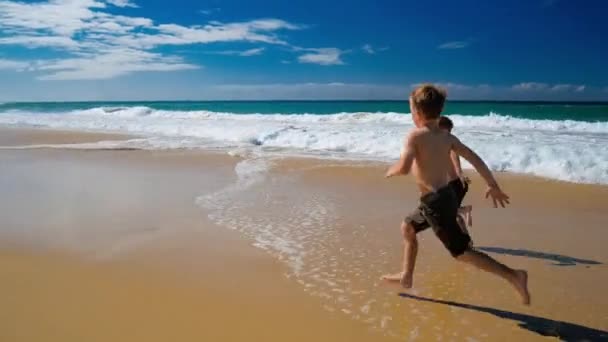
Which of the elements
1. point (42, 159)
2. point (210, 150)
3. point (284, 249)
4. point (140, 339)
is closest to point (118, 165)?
point (42, 159)

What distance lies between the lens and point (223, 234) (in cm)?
500

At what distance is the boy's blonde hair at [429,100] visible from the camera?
9.89ft

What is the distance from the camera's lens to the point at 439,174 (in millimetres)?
3045

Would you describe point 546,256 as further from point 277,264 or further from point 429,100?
point 277,264

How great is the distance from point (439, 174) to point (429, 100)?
18.9 inches

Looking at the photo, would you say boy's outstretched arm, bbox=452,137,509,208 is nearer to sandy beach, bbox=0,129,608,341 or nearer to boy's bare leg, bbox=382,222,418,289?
boy's bare leg, bbox=382,222,418,289

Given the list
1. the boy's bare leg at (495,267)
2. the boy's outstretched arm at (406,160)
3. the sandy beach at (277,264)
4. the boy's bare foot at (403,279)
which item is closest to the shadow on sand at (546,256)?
the sandy beach at (277,264)

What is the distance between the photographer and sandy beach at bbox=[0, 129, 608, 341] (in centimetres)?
299

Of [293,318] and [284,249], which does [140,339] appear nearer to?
[293,318]

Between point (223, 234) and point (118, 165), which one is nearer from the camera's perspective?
point (223, 234)

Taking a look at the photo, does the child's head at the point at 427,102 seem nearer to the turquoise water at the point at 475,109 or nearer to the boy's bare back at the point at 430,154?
the boy's bare back at the point at 430,154

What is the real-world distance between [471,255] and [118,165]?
8.39 metres

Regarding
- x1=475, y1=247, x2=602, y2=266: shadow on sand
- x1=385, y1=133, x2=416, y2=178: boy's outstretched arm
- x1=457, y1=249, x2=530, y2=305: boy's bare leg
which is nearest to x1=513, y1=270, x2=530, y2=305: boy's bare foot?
x1=457, y1=249, x2=530, y2=305: boy's bare leg

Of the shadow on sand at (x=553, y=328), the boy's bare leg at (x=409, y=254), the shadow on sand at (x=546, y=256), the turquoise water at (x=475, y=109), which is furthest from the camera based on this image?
the turquoise water at (x=475, y=109)
